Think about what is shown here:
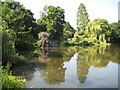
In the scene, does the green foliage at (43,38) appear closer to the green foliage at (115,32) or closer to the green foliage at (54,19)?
the green foliage at (54,19)

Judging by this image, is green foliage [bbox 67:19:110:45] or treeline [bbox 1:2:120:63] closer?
treeline [bbox 1:2:120:63]

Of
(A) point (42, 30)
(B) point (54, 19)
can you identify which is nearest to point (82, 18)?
(B) point (54, 19)

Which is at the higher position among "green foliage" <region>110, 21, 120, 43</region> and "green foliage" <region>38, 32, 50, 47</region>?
"green foliage" <region>110, 21, 120, 43</region>

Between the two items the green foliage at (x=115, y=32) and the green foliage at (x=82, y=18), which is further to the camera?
the green foliage at (x=82, y=18)

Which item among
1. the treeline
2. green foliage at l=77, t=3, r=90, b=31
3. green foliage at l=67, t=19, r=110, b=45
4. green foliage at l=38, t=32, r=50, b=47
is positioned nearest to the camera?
the treeline

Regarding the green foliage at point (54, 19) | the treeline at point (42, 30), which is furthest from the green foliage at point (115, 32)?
the green foliage at point (54, 19)

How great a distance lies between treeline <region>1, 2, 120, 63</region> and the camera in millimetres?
9023

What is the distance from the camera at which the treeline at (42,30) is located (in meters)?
9.02

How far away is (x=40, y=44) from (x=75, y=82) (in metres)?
14.0

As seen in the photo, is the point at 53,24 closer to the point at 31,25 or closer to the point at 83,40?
the point at 31,25

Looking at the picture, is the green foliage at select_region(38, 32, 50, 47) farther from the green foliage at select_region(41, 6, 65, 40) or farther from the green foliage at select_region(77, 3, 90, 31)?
the green foliage at select_region(77, 3, 90, 31)

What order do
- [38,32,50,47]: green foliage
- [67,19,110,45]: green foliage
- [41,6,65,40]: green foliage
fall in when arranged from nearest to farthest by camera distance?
[38,32,50,47]: green foliage → [41,6,65,40]: green foliage → [67,19,110,45]: green foliage

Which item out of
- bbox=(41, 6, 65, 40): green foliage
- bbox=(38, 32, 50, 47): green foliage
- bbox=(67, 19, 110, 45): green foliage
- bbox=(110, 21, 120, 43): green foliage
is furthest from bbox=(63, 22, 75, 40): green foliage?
bbox=(38, 32, 50, 47): green foliage

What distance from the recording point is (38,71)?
313 inches
